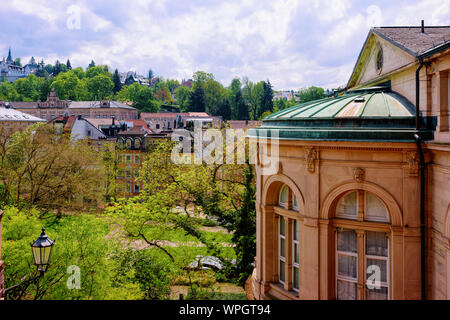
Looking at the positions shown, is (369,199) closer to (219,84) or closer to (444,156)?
(444,156)

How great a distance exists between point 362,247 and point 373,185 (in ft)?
5.91

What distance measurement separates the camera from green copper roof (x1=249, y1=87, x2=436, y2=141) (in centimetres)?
1100

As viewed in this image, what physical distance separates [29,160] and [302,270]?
35.8 meters

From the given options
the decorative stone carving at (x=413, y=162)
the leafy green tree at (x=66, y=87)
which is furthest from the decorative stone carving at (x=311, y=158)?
the leafy green tree at (x=66, y=87)

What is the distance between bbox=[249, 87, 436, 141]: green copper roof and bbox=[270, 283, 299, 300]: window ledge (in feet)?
15.9

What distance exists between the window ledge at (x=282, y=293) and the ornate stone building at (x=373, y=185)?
0.04 meters

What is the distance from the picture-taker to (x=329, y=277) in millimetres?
12008

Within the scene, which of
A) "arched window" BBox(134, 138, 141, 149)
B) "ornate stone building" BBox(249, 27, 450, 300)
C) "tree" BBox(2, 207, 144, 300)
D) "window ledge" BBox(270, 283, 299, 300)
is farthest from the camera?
"arched window" BBox(134, 138, 141, 149)

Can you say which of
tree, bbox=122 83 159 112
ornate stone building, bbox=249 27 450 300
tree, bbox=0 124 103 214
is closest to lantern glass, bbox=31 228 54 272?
ornate stone building, bbox=249 27 450 300

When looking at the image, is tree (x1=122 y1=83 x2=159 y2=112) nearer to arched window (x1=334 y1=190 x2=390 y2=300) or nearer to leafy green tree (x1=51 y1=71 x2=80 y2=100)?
leafy green tree (x1=51 y1=71 x2=80 y2=100)

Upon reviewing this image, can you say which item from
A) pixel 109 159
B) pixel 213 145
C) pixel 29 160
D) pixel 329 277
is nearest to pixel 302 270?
Answer: pixel 329 277

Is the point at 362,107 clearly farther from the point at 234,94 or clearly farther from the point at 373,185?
the point at 234,94

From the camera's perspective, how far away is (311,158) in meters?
12.0

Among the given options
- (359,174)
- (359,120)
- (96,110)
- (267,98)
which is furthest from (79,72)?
(359,174)
